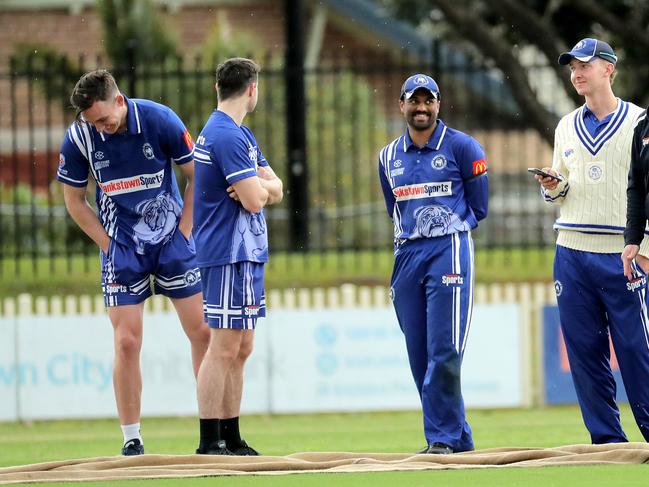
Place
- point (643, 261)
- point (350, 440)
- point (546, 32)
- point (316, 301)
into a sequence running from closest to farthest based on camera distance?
point (643, 261) → point (350, 440) → point (316, 301) → point (546, 32)

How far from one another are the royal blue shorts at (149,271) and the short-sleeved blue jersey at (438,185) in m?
1.26

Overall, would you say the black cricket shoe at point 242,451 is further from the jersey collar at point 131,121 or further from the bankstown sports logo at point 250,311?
the jersey collar at point 131,121

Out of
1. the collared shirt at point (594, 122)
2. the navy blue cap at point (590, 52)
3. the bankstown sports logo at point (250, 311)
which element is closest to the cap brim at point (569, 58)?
the navy blue cap at point (590, 52)

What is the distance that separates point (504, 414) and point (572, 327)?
16.6 ft

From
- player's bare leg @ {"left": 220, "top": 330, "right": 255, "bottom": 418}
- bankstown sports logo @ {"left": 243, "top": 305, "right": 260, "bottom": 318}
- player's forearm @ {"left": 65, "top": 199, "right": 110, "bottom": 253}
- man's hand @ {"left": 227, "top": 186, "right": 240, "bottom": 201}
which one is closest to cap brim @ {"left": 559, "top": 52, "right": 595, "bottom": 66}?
man's hand @ {"left": 227, "top": 186, "right": 240, "bottom": 201}

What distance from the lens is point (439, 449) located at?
27.1 feet

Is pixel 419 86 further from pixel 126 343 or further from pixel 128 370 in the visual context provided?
pixel 128 370

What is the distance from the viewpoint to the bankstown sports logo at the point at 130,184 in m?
8.51

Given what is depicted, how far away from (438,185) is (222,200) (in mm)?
1258

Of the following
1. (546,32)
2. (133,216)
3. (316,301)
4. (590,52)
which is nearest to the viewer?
(590,52)

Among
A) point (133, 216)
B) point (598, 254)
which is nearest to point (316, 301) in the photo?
point (133, 216)

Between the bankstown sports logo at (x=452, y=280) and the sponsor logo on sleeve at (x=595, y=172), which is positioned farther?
the bankstown sports logo at (x=452, y=280)

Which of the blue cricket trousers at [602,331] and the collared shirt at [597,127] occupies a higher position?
the collared shirt at [597,127]

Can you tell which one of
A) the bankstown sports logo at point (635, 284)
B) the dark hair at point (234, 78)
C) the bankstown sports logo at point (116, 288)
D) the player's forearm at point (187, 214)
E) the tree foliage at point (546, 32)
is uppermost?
the tree foliage at point (546, 32)
